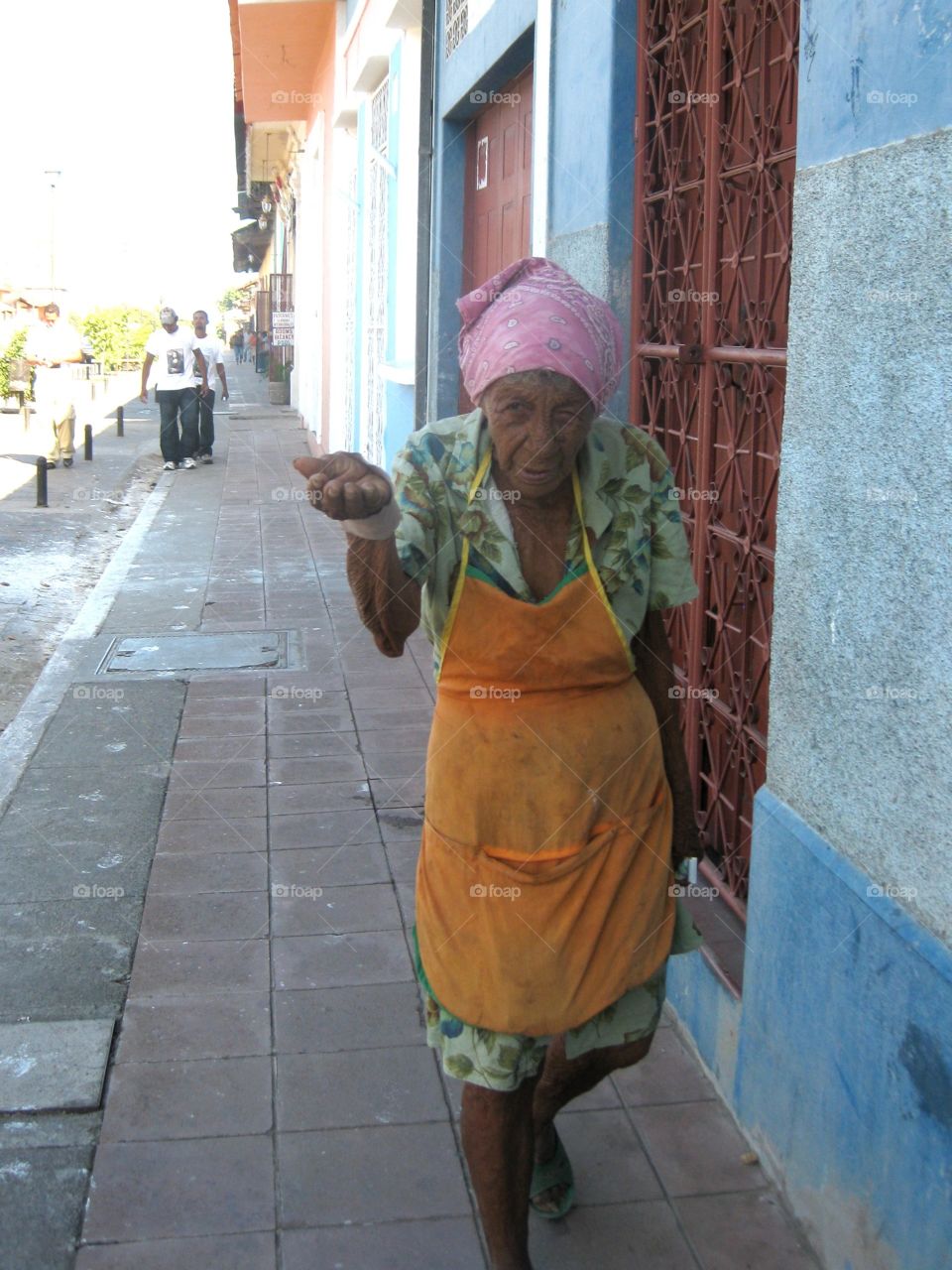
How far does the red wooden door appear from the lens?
22.1ft

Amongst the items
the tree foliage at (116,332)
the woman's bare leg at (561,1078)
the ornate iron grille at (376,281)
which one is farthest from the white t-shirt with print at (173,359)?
the tree foliage at (116,332)

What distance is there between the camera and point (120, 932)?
4414 millimetres

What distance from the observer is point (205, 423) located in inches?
691

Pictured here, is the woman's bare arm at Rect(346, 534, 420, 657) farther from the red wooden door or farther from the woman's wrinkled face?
the red wooden door

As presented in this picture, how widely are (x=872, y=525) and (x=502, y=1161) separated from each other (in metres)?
1.28

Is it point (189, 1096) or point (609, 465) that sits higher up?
point (609, 465)

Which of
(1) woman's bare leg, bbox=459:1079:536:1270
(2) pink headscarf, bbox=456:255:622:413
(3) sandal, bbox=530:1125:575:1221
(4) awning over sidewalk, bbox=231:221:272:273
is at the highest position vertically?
(4) awning over sidewalk, bbox=231:221:272:273

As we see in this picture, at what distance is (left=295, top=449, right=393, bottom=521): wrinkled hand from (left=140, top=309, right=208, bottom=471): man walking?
14391 millimetres

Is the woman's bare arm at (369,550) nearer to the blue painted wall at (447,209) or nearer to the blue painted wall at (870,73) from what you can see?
the blue painted wall at (870,73)

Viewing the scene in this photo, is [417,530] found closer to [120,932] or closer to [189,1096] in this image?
[189,1096]

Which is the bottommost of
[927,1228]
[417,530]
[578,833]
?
[927,1228]

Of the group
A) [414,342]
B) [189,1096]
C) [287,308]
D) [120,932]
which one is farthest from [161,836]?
[287,308]

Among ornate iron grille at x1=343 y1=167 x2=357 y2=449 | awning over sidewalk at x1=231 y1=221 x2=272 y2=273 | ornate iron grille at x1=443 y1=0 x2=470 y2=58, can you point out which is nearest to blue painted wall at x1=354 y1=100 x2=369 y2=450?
ornate iron grille at x1=343 y1=167 x2=357 y2=449

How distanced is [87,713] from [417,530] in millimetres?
4677
